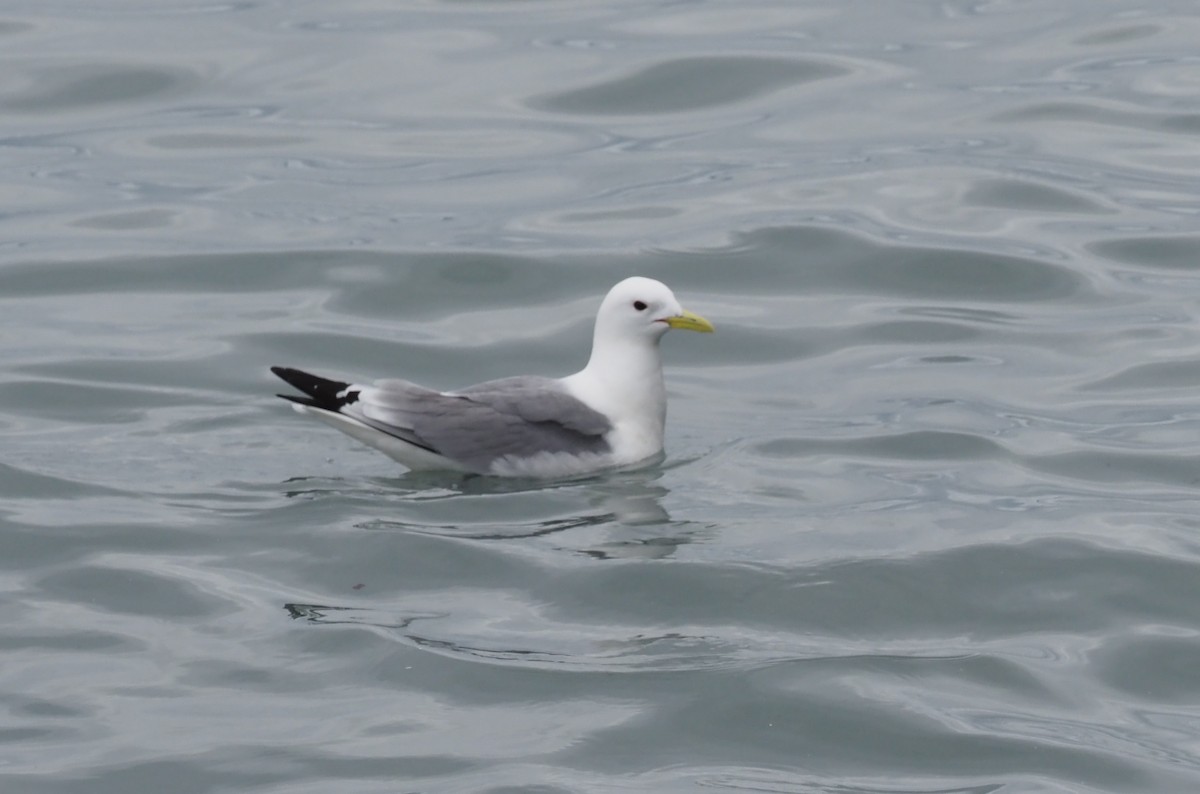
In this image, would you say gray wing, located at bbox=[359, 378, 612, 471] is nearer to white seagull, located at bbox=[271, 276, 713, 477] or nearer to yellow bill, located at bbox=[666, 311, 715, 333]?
white seagull, located at bbox=[271, 276, 713, 477]

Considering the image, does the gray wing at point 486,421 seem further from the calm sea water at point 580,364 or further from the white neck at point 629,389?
the calm sea water at point 580,364

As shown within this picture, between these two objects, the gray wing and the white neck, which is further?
the white neck

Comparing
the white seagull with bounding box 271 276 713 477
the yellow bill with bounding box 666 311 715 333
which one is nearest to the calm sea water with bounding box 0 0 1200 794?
the white seagull with bounding box 271 276 713 477

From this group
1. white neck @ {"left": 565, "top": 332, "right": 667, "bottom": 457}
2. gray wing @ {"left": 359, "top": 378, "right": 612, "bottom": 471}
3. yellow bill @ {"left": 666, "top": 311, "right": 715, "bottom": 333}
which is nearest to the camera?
gray wing @ {"left": 359, "top": 378, "right": 612, "bottom": 471}

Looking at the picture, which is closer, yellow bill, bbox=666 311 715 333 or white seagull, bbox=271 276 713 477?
white seagull, bbox=271 276 713 477

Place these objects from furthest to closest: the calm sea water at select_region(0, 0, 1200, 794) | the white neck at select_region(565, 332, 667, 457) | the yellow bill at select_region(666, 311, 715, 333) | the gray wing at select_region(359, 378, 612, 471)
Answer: the yellow bill at select_region(666, 311, 715, 333)
the white neck at select_region(565, 332, 667, 457)
the gray wing at select_region(359, 378, 612, 471)
the calm sea water at select_region(0, 0, 1200, 794)

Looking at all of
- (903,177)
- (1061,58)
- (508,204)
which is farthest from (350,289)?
(1061,58)

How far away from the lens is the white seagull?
400 inches

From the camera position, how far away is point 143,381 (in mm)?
11734

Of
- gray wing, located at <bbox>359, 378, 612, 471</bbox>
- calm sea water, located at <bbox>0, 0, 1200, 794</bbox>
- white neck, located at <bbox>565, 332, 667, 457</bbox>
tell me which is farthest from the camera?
white neck, located at <bbox>565, 332, 667, 457</bbox>

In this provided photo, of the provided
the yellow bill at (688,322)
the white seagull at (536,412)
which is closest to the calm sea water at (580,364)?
the white seagull at (536,412)

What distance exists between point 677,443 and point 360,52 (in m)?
Answer: 10.2

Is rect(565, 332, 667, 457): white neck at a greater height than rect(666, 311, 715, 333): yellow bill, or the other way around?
rect(666, 311, 715, 333): yellow bill

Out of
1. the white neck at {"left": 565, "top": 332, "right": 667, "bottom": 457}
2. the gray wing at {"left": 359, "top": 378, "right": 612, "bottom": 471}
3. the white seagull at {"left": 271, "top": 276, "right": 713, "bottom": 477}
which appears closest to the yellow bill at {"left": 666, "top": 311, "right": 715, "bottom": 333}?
the white seagull at {"left": 271, "top": 276, "right": 713, "bottom": 477}
